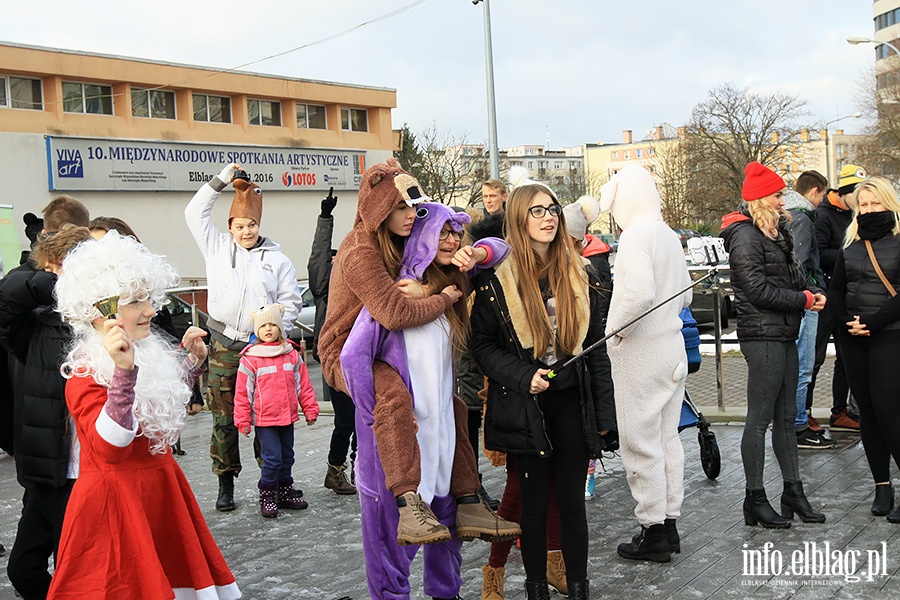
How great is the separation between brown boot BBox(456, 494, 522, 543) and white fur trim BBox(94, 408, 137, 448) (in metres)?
1.49

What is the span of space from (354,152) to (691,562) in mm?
36715

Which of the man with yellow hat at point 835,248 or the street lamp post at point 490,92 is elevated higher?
the street lamp post at point 490,92

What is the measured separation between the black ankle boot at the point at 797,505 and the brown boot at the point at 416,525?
2.84 m

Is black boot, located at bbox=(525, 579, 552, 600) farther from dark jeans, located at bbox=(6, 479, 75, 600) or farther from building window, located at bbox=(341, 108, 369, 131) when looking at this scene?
building window, located at bbox=(341, 108, 369, 131)

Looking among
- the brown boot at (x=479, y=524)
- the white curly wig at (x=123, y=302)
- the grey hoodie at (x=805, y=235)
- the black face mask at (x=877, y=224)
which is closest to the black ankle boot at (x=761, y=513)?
the black face mask at (x=877, y=224)

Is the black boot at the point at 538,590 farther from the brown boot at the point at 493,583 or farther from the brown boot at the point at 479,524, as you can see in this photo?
the brown boot at the point at 479,524

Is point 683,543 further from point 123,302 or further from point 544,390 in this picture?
point 123,302

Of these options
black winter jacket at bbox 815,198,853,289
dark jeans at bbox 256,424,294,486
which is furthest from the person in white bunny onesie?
black winter jacket at bbox 815,198,853,289

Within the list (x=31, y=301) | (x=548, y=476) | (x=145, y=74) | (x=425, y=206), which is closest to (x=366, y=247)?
(x=425, y=206)

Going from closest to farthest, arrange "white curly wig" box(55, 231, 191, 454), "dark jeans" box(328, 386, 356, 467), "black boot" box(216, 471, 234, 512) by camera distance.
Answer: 1. "white curly wig" box(55, 231, 191, 454)
2. "black boot" box(216, 471, 234, 512)
3. "dark jeans" box(328, 386, 356, 467)

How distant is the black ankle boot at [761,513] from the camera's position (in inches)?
220

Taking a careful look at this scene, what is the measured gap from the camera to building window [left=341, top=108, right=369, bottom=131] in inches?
1619

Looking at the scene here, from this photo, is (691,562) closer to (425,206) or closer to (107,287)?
(425,206)

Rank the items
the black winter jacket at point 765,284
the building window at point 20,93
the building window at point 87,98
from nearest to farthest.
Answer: the black winter jacket at point 765,284 < the building window at point 20,93 < the building window at point 87,98
